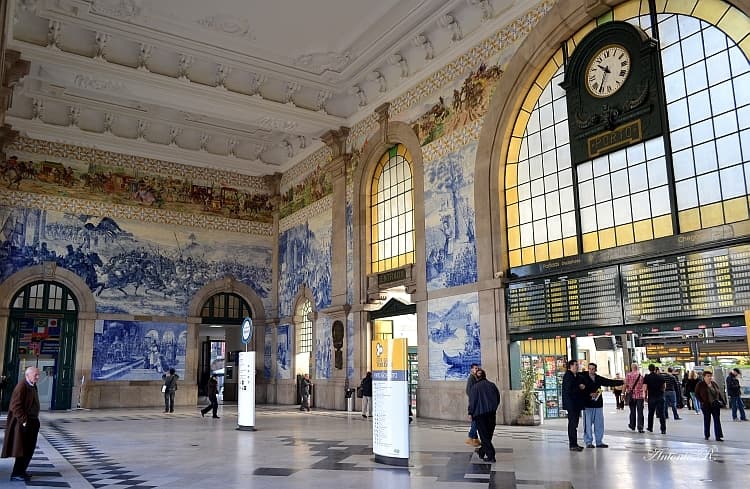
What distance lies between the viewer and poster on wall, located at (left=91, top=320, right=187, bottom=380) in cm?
2277

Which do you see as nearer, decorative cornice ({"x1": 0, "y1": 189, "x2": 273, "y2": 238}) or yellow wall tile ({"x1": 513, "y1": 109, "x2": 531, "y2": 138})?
yellow wall tile ({"x1": 513, "y1": 109, "x2": 531, "y2": 138})

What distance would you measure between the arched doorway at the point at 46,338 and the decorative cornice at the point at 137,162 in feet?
15.3

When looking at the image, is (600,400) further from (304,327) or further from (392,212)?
(304,327)

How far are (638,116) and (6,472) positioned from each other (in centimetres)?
1181

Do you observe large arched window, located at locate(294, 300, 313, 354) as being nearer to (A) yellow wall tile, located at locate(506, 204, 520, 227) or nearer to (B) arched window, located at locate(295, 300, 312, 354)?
(B) arched window, located at locate(295, 300, 312, 354)

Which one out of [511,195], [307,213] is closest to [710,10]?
[511,195]

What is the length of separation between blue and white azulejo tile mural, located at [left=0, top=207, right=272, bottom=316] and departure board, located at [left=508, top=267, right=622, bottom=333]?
14277 millimetres

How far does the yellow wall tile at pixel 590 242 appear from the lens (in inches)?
513

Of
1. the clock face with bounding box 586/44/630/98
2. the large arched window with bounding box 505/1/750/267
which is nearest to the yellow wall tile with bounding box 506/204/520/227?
the large arched window with bounding box 505/1/750/267

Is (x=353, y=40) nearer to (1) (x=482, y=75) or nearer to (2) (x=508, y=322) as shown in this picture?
(1) (x=482, y=75)

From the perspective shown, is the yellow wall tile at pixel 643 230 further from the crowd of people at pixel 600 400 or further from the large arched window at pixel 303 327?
the large arched window at pixel 303 327

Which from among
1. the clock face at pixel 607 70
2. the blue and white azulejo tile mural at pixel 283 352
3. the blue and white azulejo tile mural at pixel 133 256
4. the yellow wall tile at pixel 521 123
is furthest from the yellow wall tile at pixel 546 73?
the blue and white azulejo tile mural at pixel 133 256

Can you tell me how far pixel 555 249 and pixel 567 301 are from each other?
Result: 1226 millimetres

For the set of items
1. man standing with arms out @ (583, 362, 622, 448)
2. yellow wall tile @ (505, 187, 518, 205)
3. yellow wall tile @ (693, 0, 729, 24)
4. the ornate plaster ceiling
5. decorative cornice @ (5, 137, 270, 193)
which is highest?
the ornate plaster ceiling
